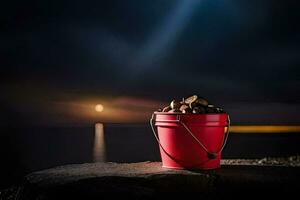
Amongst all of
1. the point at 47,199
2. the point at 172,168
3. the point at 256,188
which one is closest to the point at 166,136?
the point at 172,168

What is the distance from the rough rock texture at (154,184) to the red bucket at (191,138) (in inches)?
9.4

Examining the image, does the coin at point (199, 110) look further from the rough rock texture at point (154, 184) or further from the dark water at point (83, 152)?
the dark water at point (83, 152)

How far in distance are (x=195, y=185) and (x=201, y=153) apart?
53 centimetres

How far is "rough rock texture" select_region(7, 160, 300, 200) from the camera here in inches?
168

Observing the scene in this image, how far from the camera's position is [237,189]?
4434 millimetres

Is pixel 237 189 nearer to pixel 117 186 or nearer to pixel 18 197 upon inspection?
pixel 117 186

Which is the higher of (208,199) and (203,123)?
(203,123)

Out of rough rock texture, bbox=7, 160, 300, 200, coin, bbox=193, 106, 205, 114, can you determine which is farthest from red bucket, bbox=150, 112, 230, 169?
rough rock texture, bbox=7, 160, 300, 200

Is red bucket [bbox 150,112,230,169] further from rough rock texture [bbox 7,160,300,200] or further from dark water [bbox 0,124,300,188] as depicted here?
dark water [bbox 0,124,300,188]

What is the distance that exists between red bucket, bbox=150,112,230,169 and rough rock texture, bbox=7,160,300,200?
0.24 meters

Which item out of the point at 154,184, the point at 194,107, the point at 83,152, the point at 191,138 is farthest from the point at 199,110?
the point at 83,152

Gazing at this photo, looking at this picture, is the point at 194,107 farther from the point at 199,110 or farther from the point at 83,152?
the point at 83,152

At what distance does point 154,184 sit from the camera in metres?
4.44

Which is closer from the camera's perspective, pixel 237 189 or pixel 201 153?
pixel 237 189
